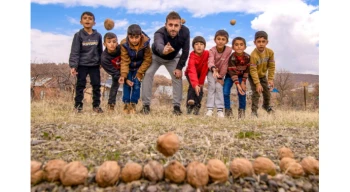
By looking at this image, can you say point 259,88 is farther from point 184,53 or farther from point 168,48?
point 168,48

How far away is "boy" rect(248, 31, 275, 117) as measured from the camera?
5.20 m

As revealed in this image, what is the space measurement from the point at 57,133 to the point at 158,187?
1.55 metres

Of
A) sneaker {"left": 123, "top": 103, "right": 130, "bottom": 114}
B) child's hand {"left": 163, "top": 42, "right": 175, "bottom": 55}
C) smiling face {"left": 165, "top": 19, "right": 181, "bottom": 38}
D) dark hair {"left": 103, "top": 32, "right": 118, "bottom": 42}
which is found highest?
smiling face {"left": 165, "top": 19, "right": 181, "bottom": 38}

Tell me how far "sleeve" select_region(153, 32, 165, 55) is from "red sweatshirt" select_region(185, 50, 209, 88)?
63 centimetres

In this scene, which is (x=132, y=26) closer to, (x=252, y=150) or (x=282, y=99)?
(x=252, y=150)

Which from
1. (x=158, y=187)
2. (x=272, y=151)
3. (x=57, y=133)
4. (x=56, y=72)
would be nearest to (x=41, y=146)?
(x=57, y=133)

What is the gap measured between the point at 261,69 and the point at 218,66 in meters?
0.82

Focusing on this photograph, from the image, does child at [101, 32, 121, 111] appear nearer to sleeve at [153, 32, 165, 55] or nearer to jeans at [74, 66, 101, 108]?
jeans at [74, 66, 101, 108]

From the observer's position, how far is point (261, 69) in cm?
539

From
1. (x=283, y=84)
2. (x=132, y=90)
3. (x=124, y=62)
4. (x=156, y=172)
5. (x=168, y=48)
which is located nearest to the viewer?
(x=156, y=172)

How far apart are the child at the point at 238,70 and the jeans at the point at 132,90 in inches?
59.1

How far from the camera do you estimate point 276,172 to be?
175cm

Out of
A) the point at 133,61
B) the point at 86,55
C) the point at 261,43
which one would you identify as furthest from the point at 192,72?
the point at 86,55

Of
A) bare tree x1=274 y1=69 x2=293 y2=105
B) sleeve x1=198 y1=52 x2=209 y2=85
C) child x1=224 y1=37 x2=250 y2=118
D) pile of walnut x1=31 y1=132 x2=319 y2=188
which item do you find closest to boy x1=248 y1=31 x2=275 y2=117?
child x1=224 y1=37 x2=250 y2=118
